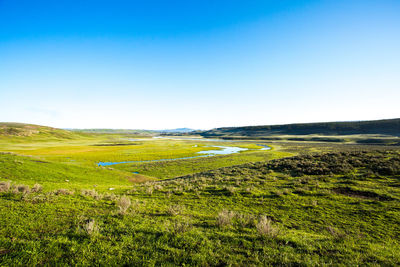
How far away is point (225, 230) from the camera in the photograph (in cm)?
783

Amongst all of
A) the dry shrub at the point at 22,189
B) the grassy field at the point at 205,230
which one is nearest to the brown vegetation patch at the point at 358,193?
the grassy field at the point at 205,230

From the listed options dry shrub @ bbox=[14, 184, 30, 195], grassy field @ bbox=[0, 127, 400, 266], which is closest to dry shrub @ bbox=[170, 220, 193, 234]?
grassy field @ bbox=[0, 127, 400, 266]

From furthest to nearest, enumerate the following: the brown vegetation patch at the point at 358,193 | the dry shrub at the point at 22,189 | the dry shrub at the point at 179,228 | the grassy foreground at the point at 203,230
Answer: the brown vegetation patch at the point at 358,193 < the dry shrub at the point at 22,189 < the dry shrub at the point at 179,228 < the grassy foreground at the point at 203,230

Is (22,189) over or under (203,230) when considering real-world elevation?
over

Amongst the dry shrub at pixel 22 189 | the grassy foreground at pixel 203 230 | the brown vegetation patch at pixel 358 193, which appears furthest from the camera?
the brown vegetation patch at pixel 358 193

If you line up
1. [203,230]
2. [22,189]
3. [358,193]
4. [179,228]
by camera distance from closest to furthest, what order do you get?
[179,228]
[203,230]
[22,189]
[358,193]

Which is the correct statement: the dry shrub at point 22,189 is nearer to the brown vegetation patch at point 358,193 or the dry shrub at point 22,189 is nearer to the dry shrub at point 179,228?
the dry shrub at point 179,228

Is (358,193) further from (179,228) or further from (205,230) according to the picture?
(179,228)

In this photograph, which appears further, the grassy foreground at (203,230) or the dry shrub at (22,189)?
the dry shrub at (22,189)

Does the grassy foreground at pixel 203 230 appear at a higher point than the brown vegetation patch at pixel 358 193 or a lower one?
higher

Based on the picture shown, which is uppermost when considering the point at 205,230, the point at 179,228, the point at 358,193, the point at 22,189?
the point at 22,189

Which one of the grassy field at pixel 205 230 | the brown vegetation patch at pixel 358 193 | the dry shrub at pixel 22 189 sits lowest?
the brown vegetation patch at pixel 358 193

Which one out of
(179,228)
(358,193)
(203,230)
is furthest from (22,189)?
(358,193)

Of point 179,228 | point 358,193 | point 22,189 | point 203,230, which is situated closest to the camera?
point 179,228
